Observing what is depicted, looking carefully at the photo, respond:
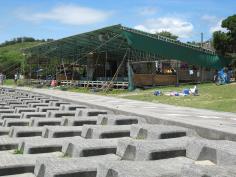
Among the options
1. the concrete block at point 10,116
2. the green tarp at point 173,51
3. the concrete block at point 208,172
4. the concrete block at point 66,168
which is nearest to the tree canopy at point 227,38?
the green tarp at point 173,51

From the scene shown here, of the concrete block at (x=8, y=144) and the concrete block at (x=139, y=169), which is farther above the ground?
the concrete block at (x=139, y=169)

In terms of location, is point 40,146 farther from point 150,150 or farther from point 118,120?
point 118,120

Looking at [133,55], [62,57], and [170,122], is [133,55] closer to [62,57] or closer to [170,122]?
[62,57]

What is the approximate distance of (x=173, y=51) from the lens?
2752 centimetres

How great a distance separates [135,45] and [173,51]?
3.47 metres

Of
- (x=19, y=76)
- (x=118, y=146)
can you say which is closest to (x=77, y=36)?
(x=19, y=76)

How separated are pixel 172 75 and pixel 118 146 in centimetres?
2323

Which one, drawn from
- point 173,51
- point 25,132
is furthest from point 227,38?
point 25,132

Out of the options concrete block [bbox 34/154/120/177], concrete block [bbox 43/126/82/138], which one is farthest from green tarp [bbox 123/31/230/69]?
concrete block [bbox 34/154/120/177]

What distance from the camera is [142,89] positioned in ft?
85.1

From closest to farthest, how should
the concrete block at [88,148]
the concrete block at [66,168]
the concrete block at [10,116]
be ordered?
1. the concrete block at [66,168]
2. the concrete block at [88,148]
3. the concrete block at [10,116]

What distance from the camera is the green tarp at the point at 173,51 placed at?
25.2 meters

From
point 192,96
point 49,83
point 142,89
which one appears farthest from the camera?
point 49,83

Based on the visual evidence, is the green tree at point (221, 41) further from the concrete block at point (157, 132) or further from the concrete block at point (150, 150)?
the concrete block at point (150, 150)
